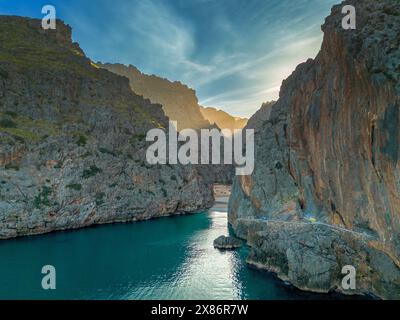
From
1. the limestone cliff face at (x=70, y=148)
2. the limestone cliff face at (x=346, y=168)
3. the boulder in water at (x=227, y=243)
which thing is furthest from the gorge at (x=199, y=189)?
the boulder in water at (x=227, y=243)

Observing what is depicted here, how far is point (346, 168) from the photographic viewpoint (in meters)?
46.7

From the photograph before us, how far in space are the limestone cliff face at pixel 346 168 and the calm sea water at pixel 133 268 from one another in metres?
6.19

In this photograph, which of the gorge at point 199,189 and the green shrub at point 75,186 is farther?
the green shrub at point 75,186

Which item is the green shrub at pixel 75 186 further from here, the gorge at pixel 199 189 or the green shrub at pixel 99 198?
the green shrub at pixel 99 198

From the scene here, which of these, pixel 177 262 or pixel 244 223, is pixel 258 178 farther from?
pixel 177 262

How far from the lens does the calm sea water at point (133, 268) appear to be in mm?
44375

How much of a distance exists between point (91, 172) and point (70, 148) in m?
10.3

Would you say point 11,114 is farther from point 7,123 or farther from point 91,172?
point 91,172

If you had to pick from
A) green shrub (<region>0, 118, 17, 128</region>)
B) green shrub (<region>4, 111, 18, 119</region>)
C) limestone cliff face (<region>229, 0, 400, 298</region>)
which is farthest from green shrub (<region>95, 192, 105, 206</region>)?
limestone cliff face (<region>229, 0, 400, 298</region>)

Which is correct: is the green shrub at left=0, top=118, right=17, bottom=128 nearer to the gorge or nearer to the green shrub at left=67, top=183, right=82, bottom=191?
the gorge

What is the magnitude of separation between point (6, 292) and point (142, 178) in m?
78.5

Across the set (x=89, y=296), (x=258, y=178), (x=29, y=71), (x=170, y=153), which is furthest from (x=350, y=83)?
(x=29, y=71)

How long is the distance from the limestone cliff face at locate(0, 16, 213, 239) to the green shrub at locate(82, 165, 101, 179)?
390 mm

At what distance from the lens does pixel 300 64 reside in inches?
3068
